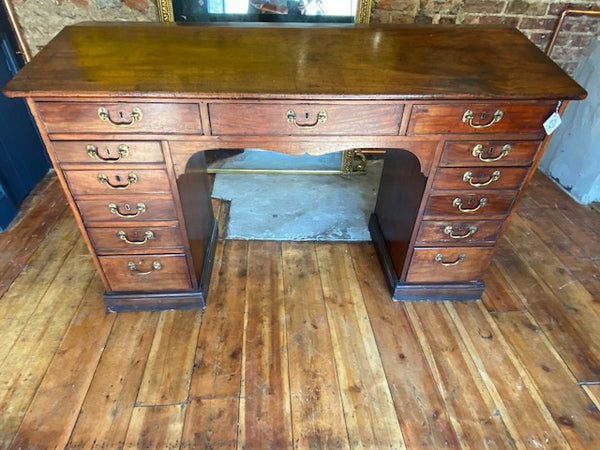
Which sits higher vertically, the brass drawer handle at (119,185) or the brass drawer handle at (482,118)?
the brass drawer handle at (482,118)

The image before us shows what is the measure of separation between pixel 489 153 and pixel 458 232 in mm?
326

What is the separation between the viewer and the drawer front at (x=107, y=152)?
1.14 meters

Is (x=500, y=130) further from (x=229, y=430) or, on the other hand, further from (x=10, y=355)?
(x=10, y=355)

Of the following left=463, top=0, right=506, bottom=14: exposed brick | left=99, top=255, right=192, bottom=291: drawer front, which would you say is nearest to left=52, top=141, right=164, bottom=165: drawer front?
left=99, top=255, right=192, bottom=291: drawer front

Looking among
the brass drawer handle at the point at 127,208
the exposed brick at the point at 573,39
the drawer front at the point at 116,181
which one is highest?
the exposed brick at the point at 573,39

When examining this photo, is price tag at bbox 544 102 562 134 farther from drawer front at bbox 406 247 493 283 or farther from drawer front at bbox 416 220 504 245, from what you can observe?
drawer front at bbox 406 247 493 283

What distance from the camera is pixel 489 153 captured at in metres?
1.24

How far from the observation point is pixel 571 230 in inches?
79.7

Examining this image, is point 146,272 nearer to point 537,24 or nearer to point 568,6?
point 537,24

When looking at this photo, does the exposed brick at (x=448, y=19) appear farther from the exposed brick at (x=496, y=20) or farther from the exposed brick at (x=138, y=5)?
the exposed brick at (x=138, y=5)

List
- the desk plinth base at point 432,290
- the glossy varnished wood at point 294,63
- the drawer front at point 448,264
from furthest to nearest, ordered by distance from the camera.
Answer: the desk plinth base at point 432,290 → the drawer front at point 448,264 → the glossy varnished wood at point 294,63

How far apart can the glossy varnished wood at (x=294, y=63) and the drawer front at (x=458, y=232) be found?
475mm

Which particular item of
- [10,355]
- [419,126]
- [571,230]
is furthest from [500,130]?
[10,355]

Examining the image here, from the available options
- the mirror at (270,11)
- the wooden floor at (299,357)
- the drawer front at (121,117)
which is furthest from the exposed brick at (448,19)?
the drawer front at (121,117)
